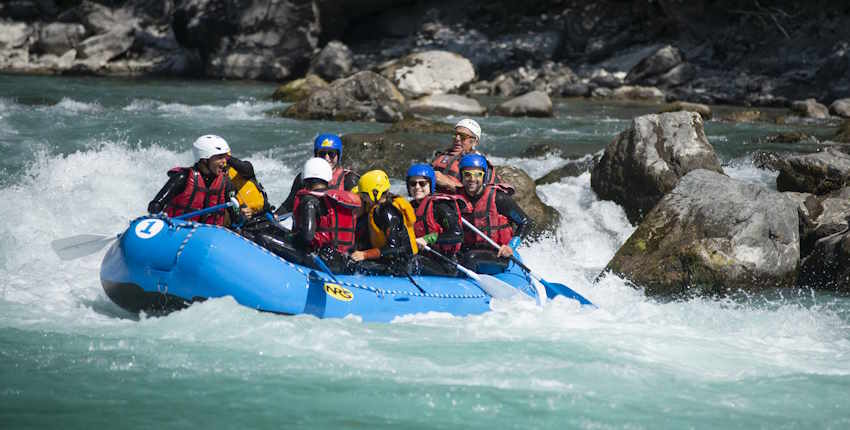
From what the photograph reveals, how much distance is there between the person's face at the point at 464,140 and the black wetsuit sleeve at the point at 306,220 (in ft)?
7.91

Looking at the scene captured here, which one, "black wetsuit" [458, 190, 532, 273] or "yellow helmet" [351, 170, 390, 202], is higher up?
"yellow helmet" [351, 170, 390, 202]

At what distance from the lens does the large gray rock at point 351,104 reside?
1518cm

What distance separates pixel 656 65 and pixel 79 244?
1743 cm

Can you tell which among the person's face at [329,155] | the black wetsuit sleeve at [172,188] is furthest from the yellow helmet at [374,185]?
the black wetsuit sleeve at [172,188]

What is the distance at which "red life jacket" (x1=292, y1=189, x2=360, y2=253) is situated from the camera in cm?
598

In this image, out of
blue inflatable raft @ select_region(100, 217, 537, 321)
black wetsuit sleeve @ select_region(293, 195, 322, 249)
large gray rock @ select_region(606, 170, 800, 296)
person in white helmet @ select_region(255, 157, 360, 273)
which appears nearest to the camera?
blue inflatable raft @ select_region(100, 217, 537, 321)

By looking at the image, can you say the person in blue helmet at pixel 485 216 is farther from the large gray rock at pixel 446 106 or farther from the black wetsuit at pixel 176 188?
the large gray rock at pixel 446 106

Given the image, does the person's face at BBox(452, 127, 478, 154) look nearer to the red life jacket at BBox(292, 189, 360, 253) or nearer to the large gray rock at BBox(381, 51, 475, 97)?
the red life jacket at BBox(292, 189, 360, 253)

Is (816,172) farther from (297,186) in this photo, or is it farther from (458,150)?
(297,186)

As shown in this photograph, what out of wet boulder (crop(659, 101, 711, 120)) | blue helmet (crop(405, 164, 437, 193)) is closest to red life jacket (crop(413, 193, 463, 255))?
blue helmet (crop(405, 164, 437, 193))

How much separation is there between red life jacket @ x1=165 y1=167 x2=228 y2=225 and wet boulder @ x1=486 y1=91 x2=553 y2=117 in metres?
10.7

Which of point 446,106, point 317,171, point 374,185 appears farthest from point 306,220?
point 446,106

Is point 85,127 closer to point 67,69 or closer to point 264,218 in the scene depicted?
A: point 264,218

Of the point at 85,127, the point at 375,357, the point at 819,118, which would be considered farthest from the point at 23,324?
the point at 819,118
